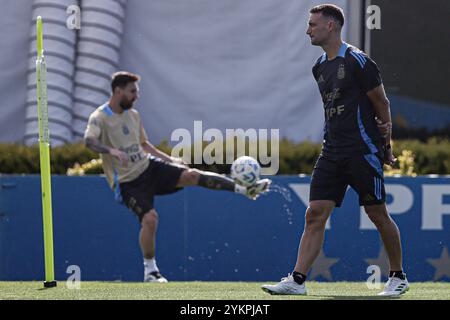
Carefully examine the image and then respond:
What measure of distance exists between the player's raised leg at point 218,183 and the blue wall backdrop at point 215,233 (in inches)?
50.6

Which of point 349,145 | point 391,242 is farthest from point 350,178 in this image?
point 391,242

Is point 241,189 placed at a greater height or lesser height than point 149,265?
greater

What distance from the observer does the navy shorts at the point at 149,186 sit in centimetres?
1122

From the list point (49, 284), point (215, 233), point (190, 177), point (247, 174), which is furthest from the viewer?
point (215, 233)

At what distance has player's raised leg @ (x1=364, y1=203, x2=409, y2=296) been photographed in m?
8.27

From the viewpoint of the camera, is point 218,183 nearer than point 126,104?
Yes

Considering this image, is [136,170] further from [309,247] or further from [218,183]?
[309,247]

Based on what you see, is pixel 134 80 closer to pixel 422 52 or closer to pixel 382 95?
pixel 382 95

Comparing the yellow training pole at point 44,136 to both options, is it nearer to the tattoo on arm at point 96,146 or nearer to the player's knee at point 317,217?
the tattoo on arm at point 96,146

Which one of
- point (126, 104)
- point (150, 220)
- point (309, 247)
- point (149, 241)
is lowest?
point (149, 241)

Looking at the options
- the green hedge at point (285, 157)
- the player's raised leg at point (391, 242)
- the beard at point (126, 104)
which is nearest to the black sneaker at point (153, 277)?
the beard at point (126, 104)

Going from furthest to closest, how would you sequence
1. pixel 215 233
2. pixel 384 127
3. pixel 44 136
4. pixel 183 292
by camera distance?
1. pixel 215 233
2. pixel 44 136
3. pixel 183 292
4. pixel 384 127

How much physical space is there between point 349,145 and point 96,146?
11.0 feet

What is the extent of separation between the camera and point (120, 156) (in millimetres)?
10562
